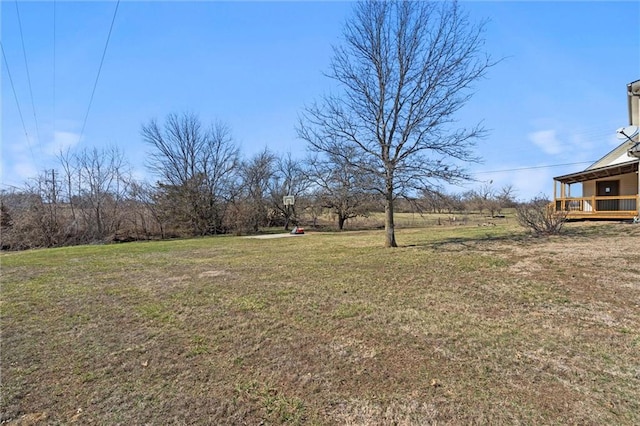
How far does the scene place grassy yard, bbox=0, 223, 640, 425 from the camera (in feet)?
7.83

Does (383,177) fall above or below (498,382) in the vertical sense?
above

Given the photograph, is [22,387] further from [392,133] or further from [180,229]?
[180,229]

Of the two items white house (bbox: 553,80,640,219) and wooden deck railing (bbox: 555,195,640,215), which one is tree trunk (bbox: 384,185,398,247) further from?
wooden deck railing (bbox: 555,195,640,215)

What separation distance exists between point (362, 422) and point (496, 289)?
4088mm

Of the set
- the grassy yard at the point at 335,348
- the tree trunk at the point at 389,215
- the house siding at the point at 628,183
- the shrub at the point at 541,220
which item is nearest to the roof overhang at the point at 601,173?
the house siding at the point at 628,183

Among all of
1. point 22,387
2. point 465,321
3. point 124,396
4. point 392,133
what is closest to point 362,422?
point 124,396

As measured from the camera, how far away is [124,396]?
258cm

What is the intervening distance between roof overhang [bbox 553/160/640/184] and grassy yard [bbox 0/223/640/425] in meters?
10.8

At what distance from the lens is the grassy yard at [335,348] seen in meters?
2.39

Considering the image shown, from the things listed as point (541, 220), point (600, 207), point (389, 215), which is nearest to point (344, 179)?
point (389, 215)

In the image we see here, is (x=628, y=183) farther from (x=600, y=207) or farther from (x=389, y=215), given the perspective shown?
(x=389, y=215)

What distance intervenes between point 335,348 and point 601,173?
18.8m

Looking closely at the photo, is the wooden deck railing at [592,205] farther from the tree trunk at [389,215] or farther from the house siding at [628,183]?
the tree trunk at [389,215]

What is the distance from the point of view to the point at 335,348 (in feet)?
11.1
